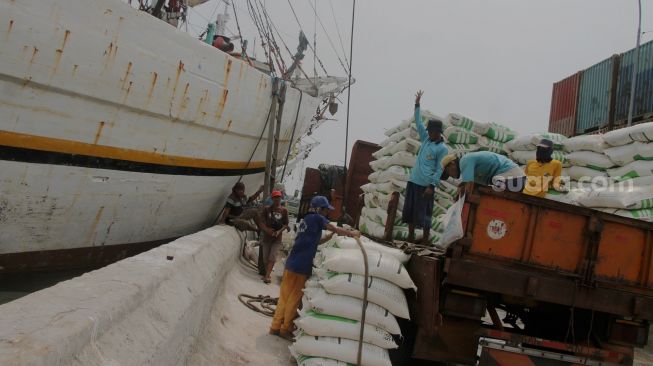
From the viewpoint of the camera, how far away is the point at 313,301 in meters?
3.57

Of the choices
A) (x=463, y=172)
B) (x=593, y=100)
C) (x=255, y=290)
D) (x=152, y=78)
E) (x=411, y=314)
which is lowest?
(x=255, y=290)

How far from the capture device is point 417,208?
4875 millimetres

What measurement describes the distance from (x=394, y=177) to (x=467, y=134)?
996 mm

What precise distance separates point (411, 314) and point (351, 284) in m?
0.63

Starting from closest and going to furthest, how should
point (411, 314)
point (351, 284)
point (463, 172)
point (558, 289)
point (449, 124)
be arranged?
point (558, 289) < point (351, 284) < point (411, 314) < point (463, 172) < point (449, 124)

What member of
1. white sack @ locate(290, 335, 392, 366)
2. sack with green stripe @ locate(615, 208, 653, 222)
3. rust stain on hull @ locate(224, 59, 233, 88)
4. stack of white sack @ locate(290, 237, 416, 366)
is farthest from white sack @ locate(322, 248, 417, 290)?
rust stain on hull @ locate(224, 59, 233, 88)

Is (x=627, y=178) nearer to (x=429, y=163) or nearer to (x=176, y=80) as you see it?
(x=429, y=163)

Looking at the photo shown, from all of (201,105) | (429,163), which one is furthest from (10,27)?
(429,163)

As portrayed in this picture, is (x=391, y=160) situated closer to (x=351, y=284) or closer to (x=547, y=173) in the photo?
(x=547, y=173)

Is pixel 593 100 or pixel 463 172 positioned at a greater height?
pixel 593 100

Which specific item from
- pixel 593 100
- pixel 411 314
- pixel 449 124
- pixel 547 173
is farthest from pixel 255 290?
pixel 593 100

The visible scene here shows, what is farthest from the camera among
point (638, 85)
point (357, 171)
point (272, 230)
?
point (638, 85)

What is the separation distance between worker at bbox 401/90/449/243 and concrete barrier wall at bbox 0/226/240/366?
245cm

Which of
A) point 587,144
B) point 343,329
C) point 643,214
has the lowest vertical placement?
point 343,329
